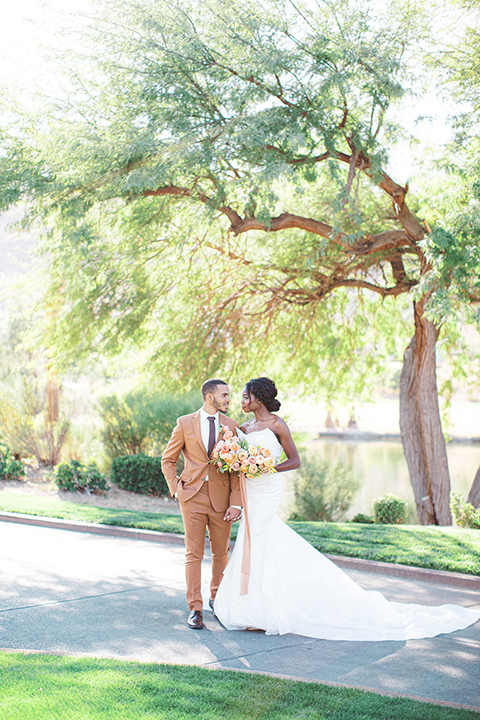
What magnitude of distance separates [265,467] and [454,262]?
6.77m

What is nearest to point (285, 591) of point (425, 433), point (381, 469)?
point (425, 433)

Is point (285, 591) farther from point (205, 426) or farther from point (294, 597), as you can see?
point (205, 426)

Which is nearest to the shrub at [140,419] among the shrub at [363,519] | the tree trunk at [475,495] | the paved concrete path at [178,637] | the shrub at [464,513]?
the shrub at [363,519]

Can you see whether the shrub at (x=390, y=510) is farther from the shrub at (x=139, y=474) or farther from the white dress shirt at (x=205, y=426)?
the white dress shirt at (x=205, y=426)

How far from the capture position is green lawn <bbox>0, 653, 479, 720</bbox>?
3584 millimetres

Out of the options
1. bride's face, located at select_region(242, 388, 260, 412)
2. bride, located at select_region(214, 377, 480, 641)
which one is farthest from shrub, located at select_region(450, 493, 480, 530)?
bride's face, located at select_region(242, 388, 260, 412)

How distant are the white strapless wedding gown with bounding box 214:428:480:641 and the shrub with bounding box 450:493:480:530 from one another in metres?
6.97

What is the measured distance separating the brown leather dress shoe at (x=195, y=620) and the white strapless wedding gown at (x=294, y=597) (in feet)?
0.60

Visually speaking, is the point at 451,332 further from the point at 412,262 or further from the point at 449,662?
the point at 449,662

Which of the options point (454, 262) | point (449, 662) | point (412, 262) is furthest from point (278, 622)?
point (412, 262)

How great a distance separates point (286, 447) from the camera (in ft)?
18.9

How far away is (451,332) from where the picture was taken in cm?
1477

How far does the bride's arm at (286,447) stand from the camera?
5672mm

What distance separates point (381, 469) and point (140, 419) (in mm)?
14961
